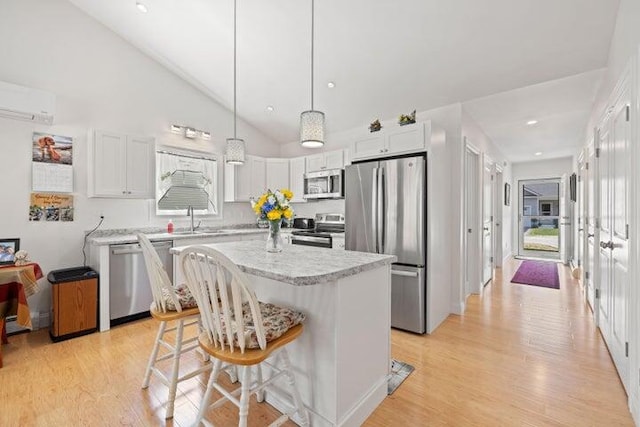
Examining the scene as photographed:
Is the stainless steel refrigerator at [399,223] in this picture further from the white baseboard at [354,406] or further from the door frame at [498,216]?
the door frame at [498,216]

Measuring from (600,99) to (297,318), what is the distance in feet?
12.7

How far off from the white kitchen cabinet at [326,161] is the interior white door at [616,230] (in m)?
2.96

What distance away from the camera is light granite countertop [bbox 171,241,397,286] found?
146 cm

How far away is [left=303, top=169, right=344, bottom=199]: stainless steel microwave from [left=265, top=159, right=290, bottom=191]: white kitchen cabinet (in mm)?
503

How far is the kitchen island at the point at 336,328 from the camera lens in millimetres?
1605

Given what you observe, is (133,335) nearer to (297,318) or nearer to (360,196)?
(297,318)

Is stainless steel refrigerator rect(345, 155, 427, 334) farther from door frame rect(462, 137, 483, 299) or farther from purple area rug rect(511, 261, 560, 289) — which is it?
purple area rug rect(511, 261, 560, 289)

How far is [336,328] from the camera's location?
159 centimetres

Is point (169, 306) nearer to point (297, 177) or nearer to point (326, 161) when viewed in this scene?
point (326, 161)

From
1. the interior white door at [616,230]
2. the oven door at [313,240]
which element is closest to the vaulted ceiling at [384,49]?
the interior white door at [616,230]

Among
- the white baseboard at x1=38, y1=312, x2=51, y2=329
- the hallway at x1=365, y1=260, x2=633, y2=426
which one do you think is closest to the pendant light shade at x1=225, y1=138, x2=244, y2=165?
the hallway at x1=365, y1=260, x2=633, y2=426

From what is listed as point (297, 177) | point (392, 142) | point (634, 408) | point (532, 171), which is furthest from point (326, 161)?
point (532, 171)

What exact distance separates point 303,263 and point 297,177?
3.62 m

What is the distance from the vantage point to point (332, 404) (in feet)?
5.31
